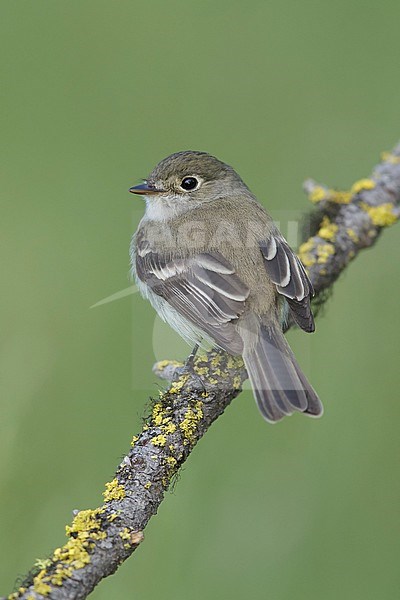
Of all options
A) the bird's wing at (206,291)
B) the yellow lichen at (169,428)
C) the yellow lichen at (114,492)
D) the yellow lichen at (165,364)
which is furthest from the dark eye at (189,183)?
the yellow lichen at (114,492)

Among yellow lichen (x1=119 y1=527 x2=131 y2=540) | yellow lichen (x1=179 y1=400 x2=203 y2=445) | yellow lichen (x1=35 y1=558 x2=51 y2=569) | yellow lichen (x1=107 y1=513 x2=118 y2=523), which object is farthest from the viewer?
yellow lichen (x1=179 y1=400 x2=203 y2=445)

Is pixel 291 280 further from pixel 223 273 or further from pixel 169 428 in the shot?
pixel 169 428

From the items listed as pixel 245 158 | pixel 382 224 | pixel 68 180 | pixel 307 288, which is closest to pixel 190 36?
pixel 245 158

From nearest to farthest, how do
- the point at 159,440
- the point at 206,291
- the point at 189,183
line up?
the point at 159,440 < the point at 206,291 < the point at 189,183

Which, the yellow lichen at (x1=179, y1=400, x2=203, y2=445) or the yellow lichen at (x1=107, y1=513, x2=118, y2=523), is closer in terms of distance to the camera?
the yellow lichen at (x1=107, y1=513, x2=118, y2=523)

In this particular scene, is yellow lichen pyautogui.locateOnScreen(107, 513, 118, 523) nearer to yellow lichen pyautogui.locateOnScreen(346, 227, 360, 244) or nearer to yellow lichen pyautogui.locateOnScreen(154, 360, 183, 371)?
yellow lichen pyautogui.locateOnScreen(154, 360, 183, 371)

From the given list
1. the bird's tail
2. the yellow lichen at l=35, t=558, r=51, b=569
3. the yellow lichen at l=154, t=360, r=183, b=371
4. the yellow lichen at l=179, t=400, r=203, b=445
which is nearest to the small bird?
the bird's tail

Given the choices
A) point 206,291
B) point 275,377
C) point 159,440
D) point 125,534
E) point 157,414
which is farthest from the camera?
point 206,291

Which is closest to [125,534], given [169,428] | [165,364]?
[169,428]
